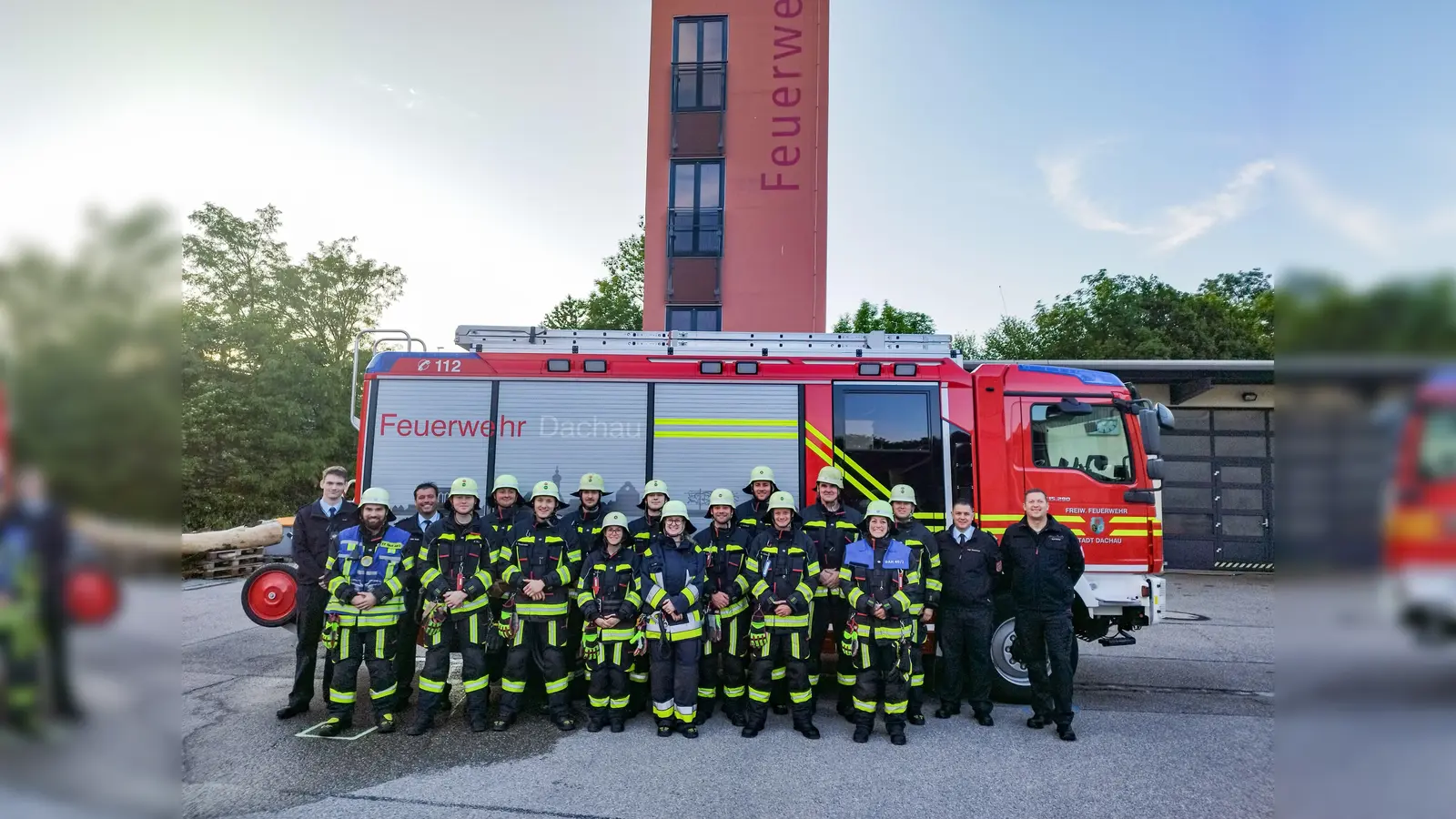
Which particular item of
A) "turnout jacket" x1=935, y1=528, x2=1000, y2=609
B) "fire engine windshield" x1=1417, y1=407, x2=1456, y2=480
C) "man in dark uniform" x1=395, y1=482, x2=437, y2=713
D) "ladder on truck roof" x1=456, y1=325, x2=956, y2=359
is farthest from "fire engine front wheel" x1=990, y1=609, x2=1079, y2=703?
"fire engine windshield" x1=1417, y1=407, x2=1456, y2=480

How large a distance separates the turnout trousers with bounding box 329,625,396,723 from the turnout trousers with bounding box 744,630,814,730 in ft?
8.59

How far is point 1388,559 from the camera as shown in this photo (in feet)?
2.17

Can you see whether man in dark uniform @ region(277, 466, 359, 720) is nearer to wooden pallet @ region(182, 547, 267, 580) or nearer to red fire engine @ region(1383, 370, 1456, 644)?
red fire engine @ region(1383, 370, 1456, 644)

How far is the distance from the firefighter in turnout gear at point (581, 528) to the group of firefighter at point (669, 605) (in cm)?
2

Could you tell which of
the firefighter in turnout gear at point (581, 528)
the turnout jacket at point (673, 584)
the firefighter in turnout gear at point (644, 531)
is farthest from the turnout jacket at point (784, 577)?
the firefighter in turnout gear at point (581, 528)

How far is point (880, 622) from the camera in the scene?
18.1 feet

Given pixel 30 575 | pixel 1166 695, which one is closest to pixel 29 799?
pixel 30 575

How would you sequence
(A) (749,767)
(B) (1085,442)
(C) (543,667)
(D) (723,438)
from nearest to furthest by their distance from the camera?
1. (A) (749,767)
2. (C) (543,667)
3. (B) (1085,442)
4. (D) (723,438)

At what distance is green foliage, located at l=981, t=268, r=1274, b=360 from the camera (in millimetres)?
26781

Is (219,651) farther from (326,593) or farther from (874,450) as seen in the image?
(874,450)

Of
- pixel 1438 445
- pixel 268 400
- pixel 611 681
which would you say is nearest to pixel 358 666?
pixel 611 681

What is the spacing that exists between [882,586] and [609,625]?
2.02 m

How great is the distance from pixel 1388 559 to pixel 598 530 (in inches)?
223

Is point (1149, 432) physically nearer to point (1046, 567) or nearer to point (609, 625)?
point (1046, 567)
